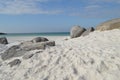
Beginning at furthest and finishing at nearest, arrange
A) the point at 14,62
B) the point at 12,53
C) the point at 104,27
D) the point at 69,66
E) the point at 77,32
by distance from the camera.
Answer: the point at 77,32 → the point at 104,27 → the point at 12,53 → the point at 14,62 → the point at 69,66

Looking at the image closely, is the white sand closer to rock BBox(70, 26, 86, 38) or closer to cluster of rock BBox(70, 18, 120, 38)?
cluster of rock BBox(70, 18, 120, 38)

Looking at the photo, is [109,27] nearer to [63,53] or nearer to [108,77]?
[63,53]

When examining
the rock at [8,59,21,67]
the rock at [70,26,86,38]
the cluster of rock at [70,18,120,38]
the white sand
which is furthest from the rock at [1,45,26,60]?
the rock at [70,26,86,38]

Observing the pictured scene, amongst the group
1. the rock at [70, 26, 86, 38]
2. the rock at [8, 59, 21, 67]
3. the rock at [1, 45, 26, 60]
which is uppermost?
the rock at [70, 26, 86, 38]

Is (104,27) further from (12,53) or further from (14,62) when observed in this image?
(14,62)

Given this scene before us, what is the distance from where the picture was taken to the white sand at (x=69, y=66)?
19.6ft

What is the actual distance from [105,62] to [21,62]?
8.90ft

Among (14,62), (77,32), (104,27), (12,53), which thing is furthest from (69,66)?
(77,32)

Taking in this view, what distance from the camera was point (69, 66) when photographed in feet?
21.4

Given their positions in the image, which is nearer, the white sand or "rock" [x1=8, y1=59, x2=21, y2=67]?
the white sand

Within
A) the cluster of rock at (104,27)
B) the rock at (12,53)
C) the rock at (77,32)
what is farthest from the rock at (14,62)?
the rock at (77,32)

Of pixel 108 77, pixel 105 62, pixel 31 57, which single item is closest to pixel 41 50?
pixel 31 57

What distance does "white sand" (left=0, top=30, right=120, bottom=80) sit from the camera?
5961 millimetres

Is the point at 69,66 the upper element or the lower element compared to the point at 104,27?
lower
